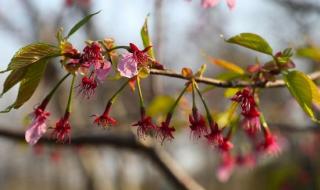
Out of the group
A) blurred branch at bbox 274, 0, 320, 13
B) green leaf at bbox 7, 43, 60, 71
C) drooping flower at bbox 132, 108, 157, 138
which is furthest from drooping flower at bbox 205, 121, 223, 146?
blurred branch at bbox 274, 0, 320, 13

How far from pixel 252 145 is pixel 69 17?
3.28 metres

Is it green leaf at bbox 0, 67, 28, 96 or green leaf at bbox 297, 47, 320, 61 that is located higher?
green leaf at bbox 297, 47, 320, 61

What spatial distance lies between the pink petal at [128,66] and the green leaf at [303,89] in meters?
0.42

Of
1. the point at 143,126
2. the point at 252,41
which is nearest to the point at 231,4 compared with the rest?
the point at 252,41

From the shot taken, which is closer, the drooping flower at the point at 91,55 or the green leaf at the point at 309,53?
the drooping flower at the point at 91,55

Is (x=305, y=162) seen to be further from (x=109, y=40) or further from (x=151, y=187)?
(x=151, y=187)

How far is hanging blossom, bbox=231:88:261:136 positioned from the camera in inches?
58.7

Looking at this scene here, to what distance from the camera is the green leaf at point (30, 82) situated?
128cm

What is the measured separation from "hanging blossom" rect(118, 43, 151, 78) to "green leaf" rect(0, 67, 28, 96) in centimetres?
23

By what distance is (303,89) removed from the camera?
1390mm

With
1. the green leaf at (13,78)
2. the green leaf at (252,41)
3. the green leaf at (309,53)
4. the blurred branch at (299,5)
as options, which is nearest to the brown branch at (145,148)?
the green leaf at (309,53)

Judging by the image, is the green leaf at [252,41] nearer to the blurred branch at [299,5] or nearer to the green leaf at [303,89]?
the green leaf at [303,89]

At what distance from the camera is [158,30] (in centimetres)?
344

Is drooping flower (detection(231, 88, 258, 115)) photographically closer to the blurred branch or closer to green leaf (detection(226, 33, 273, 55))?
green leaf (detection(226, 33, 273, 55))
